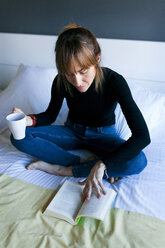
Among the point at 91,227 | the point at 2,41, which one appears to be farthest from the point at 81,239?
the point at 2,41

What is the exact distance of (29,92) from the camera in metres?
1.58

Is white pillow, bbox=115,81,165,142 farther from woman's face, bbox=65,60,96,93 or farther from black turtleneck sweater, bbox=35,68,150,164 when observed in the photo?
woman's face, bbox=65,60,96,93

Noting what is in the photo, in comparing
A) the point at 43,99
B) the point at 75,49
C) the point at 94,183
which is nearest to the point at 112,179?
the point at 94,183

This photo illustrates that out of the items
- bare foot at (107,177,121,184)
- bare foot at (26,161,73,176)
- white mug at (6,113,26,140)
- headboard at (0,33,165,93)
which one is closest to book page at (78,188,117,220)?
bare foot at (107,177,121,184)

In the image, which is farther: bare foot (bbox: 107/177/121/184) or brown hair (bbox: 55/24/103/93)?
bare foot (bbox: 107/177/121/184)

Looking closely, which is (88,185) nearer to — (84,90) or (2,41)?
(84,90)

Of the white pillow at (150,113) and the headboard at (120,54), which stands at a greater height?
the headboard at (120,54)

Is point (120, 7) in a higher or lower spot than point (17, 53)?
higher

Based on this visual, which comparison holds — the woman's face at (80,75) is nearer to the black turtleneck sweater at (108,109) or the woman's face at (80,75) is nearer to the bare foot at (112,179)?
the black turtleneck sweater at (108,109)

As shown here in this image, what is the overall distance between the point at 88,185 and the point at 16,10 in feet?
5.48

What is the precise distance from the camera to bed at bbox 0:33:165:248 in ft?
2.52

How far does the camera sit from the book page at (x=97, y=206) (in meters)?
0.81

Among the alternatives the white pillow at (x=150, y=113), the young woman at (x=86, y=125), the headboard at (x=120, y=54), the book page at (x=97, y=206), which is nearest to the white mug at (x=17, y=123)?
the young woman at (x=86, y=125)

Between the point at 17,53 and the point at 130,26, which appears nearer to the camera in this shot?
the point at 130,26
